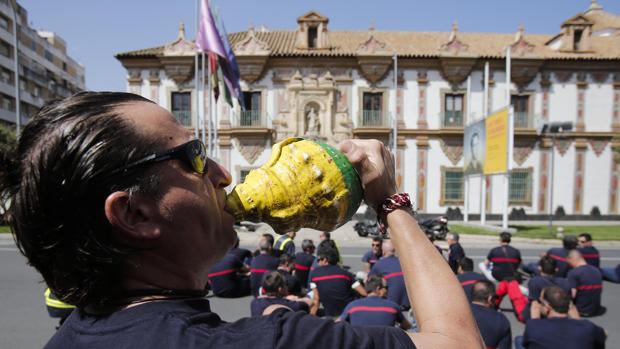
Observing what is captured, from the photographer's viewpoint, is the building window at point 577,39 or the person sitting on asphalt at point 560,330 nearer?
the person sitting on asphalt at point 560,330

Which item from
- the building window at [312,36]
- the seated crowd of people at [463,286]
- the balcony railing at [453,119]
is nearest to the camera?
the seated crowd of people at [463,286]

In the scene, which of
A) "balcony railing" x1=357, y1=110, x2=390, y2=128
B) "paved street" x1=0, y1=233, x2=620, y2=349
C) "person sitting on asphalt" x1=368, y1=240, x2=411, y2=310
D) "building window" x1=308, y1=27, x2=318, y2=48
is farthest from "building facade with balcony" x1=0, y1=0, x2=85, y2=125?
"person sitting on asphalt" x1=368, y1=240, x2=411, y2=310

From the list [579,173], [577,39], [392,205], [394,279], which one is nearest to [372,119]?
[579,173]

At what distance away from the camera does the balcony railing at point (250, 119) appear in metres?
23.6

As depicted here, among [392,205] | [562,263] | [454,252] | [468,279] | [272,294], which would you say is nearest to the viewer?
[392,205]

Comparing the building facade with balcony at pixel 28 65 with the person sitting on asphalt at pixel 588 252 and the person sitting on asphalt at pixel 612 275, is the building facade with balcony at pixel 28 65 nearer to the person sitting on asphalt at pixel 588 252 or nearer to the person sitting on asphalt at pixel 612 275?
the person sitting on asphalt at pixel 588 252

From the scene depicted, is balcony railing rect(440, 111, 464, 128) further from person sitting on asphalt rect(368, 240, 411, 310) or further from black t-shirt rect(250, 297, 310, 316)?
black t-shirt rect(250, 297, 310, 316)

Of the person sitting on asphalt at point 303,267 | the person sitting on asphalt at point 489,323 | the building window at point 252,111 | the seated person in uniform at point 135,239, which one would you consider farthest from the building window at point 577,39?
the seated person in uniform at point 135,239

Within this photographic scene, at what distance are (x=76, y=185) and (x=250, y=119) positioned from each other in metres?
23.3

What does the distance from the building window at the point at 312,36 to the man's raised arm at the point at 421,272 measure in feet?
80.5

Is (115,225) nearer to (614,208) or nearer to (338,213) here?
(338,213)

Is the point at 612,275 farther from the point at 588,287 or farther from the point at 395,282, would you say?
the point at 395,282

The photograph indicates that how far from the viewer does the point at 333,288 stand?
5.79m

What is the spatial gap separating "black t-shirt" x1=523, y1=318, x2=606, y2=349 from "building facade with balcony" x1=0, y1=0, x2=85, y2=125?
36.8m
